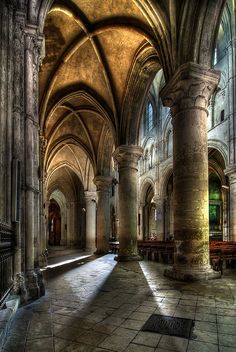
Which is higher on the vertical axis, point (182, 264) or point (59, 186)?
point (59, 186)

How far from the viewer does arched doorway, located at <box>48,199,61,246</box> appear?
144ft

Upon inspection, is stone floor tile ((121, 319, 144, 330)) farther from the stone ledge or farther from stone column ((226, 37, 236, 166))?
stone column ((226, 37, 236, 166))

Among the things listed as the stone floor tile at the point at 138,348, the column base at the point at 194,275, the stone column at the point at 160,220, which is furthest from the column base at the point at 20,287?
the stone column at the point at 160,220

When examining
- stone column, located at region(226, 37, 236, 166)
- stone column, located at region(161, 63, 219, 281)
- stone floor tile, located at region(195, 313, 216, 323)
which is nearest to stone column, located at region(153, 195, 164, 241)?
stone column, located at region(226, 37, 236, 166)

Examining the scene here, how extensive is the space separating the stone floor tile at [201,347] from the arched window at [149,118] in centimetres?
2386

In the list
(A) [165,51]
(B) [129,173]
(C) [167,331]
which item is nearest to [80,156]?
(B) [129,173]

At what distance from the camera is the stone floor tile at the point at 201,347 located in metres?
3.41

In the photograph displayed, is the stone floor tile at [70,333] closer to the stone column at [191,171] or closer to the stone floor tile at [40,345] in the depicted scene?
the stone floor tile at [40,345]

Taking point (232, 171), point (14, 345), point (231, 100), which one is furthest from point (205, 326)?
point (231, 100)

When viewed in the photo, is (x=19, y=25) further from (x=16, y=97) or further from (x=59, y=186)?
(x=59, y=186)

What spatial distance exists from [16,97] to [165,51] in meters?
5.73

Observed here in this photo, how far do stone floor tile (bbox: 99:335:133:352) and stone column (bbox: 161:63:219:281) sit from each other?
4253 mm

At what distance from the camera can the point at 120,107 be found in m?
15.0

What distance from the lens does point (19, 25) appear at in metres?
6.14
